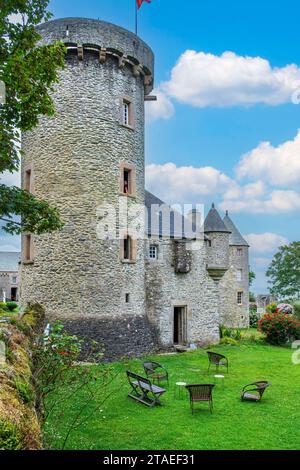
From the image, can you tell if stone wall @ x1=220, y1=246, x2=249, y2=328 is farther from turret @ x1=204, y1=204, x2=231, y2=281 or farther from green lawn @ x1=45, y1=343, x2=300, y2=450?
green lawn @ x1=45, y1=343, x2=300, y2=450

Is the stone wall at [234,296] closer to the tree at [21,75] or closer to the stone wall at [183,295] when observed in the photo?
the stone wall at [183,295]

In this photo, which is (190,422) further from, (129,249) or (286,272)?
(286,272)

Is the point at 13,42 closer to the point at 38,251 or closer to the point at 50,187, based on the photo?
the point at 50,187

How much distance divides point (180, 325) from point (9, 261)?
128 feet

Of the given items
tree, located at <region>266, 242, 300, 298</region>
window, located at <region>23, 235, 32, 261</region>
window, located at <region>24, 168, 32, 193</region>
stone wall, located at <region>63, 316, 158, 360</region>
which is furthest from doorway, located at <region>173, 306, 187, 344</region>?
tree, located at <region>266, 242, 300, 298</region>

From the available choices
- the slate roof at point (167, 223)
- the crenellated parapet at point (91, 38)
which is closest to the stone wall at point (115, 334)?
the slate roof at point (167, 223)

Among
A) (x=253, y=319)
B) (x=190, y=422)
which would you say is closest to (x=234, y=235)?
(x=253, y=319)

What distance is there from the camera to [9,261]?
2076 inches

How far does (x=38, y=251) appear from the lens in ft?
52.0

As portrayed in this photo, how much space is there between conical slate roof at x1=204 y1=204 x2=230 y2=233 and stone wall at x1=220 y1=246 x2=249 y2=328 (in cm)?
687

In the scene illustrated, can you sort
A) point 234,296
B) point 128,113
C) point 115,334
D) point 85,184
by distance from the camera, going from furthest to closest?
point 234,296 < point 128,113 < point 85,184 < point 115,334

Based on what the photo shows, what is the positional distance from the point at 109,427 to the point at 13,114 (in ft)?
24.1

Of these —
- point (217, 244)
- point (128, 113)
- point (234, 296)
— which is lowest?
point (234, 296)

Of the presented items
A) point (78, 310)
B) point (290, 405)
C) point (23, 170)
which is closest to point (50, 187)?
point (23, 170)
